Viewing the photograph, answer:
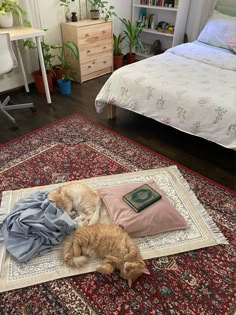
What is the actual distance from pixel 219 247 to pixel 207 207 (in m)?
0.31

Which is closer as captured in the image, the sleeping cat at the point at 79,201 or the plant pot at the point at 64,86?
the sleeping cat at the point at 79,201

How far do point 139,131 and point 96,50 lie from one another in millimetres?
1572

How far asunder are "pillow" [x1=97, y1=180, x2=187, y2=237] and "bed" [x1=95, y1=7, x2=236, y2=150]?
28.0 inches

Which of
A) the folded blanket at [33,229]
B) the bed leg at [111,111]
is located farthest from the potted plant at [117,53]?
the folded blanket at [33,229]

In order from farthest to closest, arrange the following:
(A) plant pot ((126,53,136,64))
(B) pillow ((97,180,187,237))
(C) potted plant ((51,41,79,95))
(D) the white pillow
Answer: (A) plant pot ((126,53,136,64)) → (C) potted plant ((51,41,79,95)) → (D) the white pillow → (B) pillow ((97,180,187,237))

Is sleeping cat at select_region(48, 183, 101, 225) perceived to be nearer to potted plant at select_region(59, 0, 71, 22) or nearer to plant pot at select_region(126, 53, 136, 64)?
potted plant at select_region(59, 0, 71, 22)

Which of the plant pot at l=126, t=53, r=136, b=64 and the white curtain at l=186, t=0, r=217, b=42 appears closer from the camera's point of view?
the white curtain at l=186, t=0, r=217, b=42

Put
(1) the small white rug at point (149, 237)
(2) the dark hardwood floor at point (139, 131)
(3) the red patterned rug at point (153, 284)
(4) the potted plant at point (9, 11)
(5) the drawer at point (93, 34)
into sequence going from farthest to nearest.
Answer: (5) the drawer at point (93, 34)
(4) the potted plant at point (9, 11)
(2) the dark hardwood floor at point (139, 131)
(1) the small white rug at point (149, 237)
(3) the red patterned rug at point (153, 284)

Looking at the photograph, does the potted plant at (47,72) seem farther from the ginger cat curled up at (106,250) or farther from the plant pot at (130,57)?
the ginger cat curled up at (106,250)

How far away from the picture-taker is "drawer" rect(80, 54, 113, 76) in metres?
3.41

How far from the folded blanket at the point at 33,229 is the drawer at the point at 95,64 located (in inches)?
92.6

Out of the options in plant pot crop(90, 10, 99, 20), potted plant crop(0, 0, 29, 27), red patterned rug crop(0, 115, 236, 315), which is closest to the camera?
red patterned rug crop(0, 115, 236, 315)

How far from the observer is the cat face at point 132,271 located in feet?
4.14

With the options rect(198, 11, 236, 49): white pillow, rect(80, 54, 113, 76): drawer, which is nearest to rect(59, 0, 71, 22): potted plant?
rect(80, 54, 113, 76): drawer
